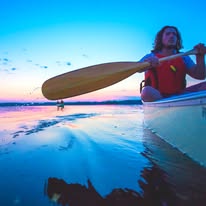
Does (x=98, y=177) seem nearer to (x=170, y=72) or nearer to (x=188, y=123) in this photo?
(x=188, y=123)

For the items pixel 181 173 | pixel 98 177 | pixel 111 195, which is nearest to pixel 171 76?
pixel 181 173

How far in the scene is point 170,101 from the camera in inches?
106

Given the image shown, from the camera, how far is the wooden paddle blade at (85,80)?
3.19 meters

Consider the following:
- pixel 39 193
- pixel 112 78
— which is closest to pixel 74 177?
pixel 39 193

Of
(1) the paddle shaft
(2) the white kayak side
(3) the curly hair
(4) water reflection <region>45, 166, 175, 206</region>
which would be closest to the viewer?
(4) water reflection <region>45, 166, 175, 206</region>

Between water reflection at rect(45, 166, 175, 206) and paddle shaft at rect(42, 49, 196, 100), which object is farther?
paddle shaft at rect(42, 49, 196, 100)

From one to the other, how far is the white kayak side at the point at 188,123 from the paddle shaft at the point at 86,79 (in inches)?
28.5

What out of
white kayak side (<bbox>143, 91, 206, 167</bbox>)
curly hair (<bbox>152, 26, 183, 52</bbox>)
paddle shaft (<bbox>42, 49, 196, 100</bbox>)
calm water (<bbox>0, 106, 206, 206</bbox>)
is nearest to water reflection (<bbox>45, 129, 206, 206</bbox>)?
calm water (<bbox>0, 106, 206, 206</bbox>)

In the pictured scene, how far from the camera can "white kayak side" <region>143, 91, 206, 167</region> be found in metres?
1.91

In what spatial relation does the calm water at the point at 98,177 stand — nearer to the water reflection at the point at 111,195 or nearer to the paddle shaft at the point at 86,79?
the water reflection at the point at 111,195

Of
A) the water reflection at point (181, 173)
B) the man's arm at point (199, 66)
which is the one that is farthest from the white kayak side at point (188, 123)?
the man's arm at point (199, 66)

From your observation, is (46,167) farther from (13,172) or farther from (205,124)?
→ (205,124)

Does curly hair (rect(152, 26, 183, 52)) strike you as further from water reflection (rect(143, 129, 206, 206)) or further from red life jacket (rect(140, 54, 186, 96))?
water reflection (rect(143, 129, 206, 206))

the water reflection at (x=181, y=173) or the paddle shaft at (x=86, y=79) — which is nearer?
the water reflection at (x=181, y=173)
